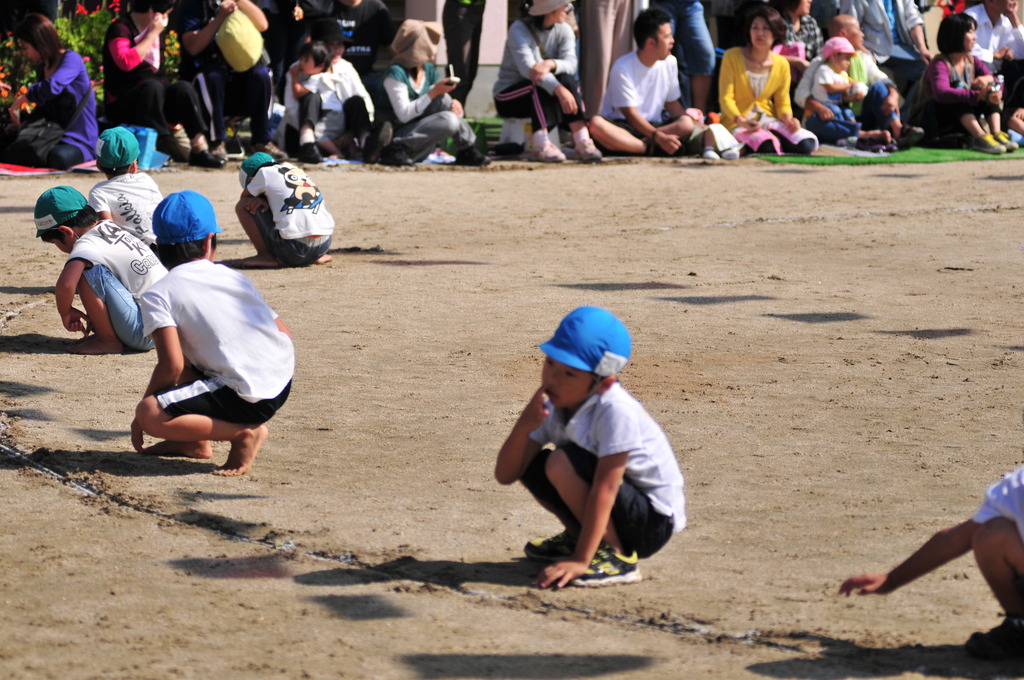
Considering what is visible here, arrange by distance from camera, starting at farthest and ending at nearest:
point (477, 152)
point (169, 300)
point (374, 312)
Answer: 1. point (477, 152)
2. point (374, 312)
3. point (169, 300)

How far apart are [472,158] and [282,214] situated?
15.4 feet

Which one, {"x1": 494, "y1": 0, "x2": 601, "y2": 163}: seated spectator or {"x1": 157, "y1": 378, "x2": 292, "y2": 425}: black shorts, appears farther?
{"x1": 494, "y1": 0, "x2": 601, "y2": 163}: seated spectator

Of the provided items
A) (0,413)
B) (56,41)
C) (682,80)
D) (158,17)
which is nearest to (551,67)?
(682,80)

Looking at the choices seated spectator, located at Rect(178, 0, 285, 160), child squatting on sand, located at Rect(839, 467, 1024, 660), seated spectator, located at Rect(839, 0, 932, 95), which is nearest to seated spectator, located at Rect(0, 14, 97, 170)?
A: seated spectator, located at Rect(178, 0, 285, 160)

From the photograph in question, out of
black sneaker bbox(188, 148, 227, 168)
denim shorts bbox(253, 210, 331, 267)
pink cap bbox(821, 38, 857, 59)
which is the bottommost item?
black sneaker bbox(188, 148, 227, 168)

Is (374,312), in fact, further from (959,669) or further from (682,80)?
(682,80)

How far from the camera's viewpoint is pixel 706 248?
9.15m

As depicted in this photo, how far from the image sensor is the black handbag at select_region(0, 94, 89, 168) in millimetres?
11336

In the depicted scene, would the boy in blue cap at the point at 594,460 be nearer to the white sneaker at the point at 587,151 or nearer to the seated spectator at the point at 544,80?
the seated spectator at the point at 544,80

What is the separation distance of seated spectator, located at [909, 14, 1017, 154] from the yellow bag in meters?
6.75

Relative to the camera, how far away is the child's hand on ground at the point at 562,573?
3.71m

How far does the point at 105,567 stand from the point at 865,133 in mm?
11476

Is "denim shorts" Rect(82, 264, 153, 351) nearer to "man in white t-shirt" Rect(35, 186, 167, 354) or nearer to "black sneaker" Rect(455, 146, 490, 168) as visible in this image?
"man in white t-shirt" Rect(35, 186, 167, 354)

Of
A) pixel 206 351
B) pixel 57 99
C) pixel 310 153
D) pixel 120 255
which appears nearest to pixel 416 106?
pixel 310 153
